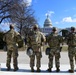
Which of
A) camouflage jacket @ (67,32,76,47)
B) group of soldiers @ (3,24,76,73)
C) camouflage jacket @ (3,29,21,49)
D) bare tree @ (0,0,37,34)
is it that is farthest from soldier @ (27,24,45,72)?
bare tree @ (0,0,37,34)

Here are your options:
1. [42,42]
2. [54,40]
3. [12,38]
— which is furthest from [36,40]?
[12,38]

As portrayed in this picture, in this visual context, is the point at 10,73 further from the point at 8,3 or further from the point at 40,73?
the point at 8,3

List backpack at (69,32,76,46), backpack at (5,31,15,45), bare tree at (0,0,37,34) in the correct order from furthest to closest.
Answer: bare tree at (0,0,37,34), backpack at (5,31,15,45), backpack at (69,32,76,46)

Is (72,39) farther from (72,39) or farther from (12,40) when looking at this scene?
(12,40)

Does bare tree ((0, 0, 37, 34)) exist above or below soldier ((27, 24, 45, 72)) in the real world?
above

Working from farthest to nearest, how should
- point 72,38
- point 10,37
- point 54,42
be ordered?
point 10,37, point 54,42, point 72,38

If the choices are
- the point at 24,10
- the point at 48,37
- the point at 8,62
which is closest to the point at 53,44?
the point at 48,37

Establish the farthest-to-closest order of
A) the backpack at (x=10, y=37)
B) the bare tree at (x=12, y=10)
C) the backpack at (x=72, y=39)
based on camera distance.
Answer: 1. the bare tree at (x=12, y=10)
2. the backpack at (x=10, y=37)
3. the backpack at (x=72, y=39)

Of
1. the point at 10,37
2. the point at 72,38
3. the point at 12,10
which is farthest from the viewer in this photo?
the point at 12,10

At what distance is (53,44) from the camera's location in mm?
12969

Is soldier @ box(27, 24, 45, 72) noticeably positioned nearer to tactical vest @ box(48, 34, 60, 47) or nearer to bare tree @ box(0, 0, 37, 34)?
tactical vest @ box(48, 34, 60, 47)

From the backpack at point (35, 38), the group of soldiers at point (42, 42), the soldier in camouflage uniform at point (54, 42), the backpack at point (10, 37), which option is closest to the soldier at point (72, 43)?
the group of soldiers at point (42, 42)

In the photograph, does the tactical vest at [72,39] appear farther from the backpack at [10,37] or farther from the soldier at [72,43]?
the backpack at [10,37]

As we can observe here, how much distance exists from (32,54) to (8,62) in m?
1.35
